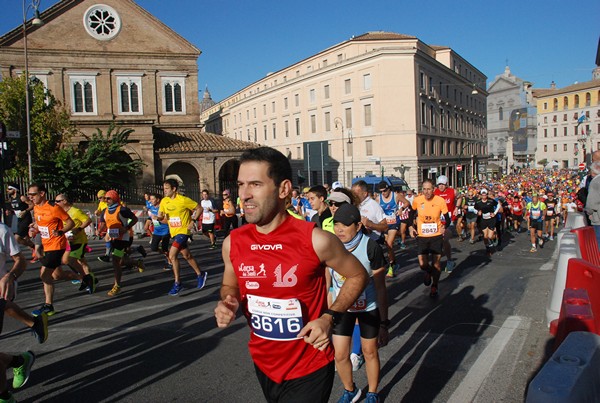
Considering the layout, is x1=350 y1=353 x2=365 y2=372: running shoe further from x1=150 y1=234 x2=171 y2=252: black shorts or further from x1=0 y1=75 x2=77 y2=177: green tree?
x1=0 y1=75 x2=77 y2=177: green tree

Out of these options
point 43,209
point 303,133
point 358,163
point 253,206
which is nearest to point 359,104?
point 358,163

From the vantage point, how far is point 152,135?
2788 centimetres

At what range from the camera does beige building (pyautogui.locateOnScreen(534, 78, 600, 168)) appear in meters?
92.0

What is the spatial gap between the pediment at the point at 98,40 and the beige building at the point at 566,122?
8404cm

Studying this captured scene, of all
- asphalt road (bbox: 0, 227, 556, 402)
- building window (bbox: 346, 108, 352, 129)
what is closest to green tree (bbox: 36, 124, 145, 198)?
asphalt road (bbox: 0, 227, 556, 402)

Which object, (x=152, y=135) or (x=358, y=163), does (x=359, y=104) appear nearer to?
(x=358, y=163)

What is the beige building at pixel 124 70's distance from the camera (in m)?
31.2

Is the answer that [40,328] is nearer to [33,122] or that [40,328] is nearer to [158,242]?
[158,242]

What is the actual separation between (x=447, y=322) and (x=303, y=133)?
2150 inches

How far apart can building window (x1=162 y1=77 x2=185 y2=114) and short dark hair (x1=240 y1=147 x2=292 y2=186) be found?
34.6 meters

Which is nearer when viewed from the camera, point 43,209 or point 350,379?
point 350,379

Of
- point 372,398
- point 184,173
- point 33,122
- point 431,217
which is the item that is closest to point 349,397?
point 372,398

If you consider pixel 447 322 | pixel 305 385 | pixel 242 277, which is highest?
pixel 242 277

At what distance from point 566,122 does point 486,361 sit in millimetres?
109373
